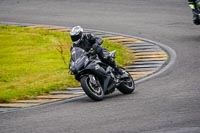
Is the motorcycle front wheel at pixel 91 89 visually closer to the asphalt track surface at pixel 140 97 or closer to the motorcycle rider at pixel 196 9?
the asphalt track surface at pixel 140 97

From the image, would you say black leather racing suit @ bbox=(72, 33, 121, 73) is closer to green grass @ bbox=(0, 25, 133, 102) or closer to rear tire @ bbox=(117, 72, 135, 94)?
rear tire @ bbox=(117, 72, 135, 94)

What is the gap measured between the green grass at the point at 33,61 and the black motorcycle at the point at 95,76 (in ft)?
4.51

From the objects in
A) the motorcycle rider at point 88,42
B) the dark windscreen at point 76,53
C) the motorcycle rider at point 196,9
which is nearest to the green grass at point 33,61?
the dark windscreen at point 76,53

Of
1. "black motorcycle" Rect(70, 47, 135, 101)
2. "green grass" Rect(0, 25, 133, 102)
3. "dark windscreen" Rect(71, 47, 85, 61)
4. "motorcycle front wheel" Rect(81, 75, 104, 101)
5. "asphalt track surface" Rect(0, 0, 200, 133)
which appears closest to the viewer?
"asphalt track surface" Rect(0, 0, 200, 133)

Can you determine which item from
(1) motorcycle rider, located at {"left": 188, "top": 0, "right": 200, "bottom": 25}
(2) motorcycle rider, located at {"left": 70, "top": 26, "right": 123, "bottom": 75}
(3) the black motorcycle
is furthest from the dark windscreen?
(1) motorcycle rider, located at {"left": 188, "top": 0, "right": 200, "bottom": 25}

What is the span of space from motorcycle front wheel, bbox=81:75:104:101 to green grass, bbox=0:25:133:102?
1525 millimetres

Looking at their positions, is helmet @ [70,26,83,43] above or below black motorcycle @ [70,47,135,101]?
above

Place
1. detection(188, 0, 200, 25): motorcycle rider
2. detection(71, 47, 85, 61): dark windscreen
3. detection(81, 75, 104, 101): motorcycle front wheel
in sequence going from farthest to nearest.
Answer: detection(188, 0, 200, 25): motorcycle rider
detection(71, 47, 85, 61): dark windscreen
detection(81, 75, 104, 101): motorcycle front wheel

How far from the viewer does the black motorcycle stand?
46.6ft

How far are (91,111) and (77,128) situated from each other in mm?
1490

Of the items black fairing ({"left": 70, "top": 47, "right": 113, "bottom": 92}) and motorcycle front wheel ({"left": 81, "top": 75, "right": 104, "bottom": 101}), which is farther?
black fairing ({"left": 70, "top": 47, "right": 113, "bottom": 92})

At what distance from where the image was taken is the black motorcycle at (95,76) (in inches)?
559

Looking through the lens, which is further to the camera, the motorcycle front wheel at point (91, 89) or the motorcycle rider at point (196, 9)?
the motorcycle rider at point (196, 9)

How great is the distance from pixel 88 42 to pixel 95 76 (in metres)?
0.70
